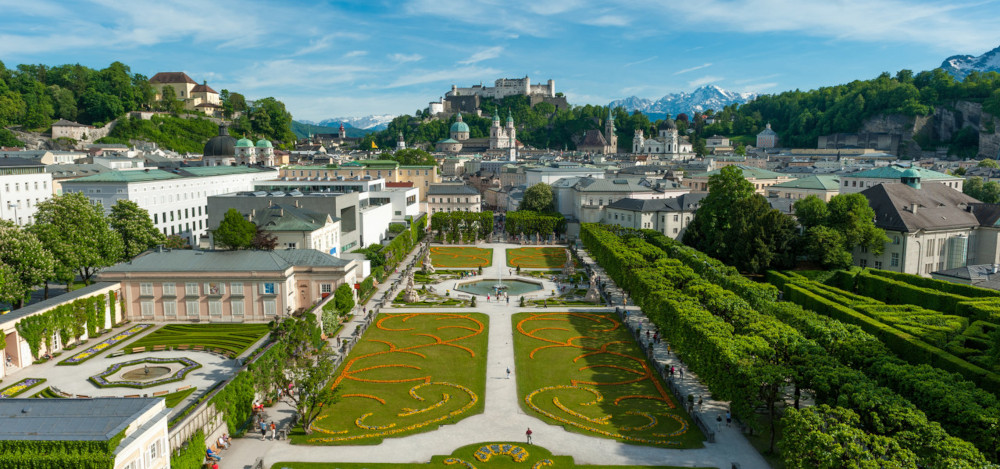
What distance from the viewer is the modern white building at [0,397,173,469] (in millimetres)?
23000

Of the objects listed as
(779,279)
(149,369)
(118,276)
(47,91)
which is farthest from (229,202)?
(47,91)

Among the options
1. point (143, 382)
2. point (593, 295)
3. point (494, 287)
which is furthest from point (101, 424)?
point (494, 287)

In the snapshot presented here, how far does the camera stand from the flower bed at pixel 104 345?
40.6 m

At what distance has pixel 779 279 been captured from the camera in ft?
207

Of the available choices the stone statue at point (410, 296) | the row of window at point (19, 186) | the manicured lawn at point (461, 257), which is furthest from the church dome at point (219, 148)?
the stone statue at point (410, 296)

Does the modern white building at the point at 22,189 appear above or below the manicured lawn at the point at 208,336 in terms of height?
above

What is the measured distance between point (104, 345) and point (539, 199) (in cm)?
7915

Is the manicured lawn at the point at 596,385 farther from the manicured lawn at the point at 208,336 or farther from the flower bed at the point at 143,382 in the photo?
the flower bed at the point at 143,382

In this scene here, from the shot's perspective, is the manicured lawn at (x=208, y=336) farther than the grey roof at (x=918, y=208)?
No

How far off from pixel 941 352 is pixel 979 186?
7990cm

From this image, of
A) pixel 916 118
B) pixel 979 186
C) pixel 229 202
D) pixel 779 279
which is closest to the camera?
pixel 779 279

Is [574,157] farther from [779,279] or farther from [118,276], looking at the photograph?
[118,276]

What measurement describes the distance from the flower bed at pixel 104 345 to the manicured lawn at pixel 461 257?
38947 millimetres

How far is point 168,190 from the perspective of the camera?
272 feet
